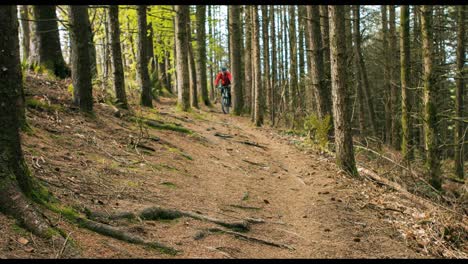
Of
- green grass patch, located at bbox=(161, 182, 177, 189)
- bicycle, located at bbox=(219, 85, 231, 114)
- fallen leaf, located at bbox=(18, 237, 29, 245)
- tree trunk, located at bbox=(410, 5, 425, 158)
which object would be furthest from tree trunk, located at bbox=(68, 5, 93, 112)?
bicycle, located at bbox=(219, 85, 231, 114)

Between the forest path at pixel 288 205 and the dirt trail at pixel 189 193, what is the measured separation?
0.02 meters

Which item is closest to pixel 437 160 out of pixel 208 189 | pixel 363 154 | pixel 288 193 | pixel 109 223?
pixel 363 154

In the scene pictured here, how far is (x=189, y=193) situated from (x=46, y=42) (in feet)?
20.3

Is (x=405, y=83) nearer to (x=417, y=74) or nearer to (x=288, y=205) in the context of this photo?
(x=417, y=74)

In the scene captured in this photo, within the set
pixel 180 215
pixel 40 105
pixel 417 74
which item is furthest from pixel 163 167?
pixel 417 74

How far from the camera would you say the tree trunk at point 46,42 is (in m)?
10.2

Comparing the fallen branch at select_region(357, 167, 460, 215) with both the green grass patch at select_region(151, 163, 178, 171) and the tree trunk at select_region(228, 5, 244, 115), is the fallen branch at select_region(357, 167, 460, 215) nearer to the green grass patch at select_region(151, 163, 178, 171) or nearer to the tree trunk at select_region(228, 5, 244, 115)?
the green grass patch at select_region(151, 163, 178, 171)

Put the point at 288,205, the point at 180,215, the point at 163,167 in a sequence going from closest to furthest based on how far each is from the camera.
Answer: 1. the point at 180,215
2. the point at 288,205
3. the point at 163,167

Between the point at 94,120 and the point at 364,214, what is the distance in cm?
567

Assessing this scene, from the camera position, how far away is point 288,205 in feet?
24.2

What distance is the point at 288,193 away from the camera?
8.22m

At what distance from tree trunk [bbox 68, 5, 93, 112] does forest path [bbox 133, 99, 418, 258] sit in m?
2.59

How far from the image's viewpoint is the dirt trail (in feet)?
16.2
